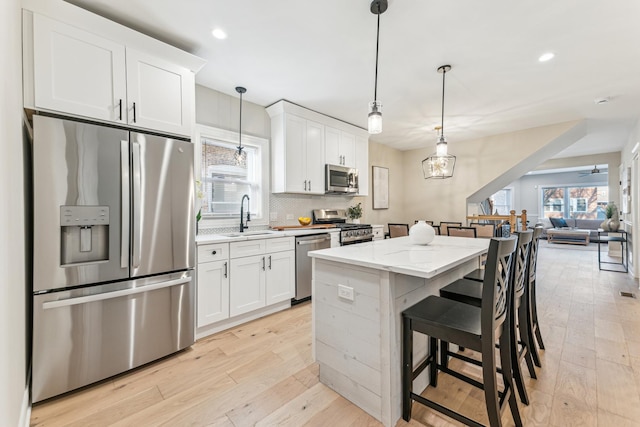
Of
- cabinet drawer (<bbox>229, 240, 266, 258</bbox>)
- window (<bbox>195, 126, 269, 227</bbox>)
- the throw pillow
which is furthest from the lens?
the throw pillow

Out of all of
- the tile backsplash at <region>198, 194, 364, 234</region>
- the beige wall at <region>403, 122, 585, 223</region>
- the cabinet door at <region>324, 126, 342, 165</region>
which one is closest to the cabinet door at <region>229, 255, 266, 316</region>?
the tile backsplash at <region>198, 194, 364, 234</region>

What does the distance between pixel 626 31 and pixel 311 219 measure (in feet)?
12.1

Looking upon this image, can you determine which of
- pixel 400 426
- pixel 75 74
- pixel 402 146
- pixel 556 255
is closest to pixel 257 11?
pixel 75 74

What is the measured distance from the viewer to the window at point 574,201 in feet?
33.1

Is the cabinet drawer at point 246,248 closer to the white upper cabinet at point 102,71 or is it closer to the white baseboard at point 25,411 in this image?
the white upper cabinet at point 102,71

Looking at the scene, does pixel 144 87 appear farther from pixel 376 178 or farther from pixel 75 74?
pixel 376 178

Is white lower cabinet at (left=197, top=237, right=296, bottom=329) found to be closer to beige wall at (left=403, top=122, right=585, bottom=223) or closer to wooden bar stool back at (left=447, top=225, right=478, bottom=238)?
wooden bar stool back at (left=447, top=225, right=478, bottom=238)

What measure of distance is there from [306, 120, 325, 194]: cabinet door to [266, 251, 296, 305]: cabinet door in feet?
3.73

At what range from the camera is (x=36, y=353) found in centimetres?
166

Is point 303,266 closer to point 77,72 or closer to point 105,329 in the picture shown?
point 105,329

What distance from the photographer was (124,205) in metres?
→ 1.96

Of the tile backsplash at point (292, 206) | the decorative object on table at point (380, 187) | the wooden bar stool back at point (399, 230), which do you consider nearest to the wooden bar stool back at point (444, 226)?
the wooden bar stool back at point (399, 230)

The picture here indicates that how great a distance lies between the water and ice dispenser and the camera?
5.76 ft

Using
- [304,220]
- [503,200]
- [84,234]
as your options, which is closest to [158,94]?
Answer: [84,234]
